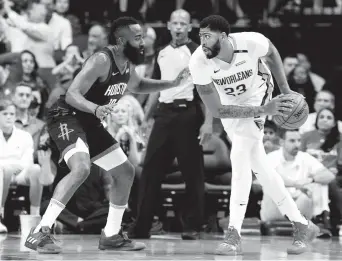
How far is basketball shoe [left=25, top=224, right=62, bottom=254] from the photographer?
705 centimetres

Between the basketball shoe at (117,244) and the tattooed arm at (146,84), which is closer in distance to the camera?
the basketball shoe at (117,244)

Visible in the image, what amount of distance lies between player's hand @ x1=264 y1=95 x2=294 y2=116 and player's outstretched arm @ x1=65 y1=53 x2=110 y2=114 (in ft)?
4.50

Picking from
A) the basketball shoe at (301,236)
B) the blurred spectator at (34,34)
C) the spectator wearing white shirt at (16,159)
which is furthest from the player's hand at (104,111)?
the blurred spectator at (34,34)

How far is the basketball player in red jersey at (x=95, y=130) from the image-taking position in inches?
280

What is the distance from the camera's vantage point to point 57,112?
24.7ft

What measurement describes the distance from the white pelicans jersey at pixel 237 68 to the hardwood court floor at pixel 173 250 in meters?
1.37

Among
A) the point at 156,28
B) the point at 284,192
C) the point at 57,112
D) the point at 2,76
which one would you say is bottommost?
the point at 284,192

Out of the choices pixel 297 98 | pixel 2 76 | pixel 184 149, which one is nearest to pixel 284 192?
pixel 297 98

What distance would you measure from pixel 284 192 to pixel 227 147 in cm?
360

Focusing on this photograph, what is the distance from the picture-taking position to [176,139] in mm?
9336

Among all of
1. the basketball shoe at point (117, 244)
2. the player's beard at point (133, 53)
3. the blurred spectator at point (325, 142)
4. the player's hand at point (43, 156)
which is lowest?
the basketball shoe at point (117, 244)

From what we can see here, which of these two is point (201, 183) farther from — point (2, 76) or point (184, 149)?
point (2, 76)

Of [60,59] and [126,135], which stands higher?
[60,59]

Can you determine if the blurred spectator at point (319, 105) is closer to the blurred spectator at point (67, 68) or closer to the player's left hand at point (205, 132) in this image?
the player's left hand at point (205, 132)
